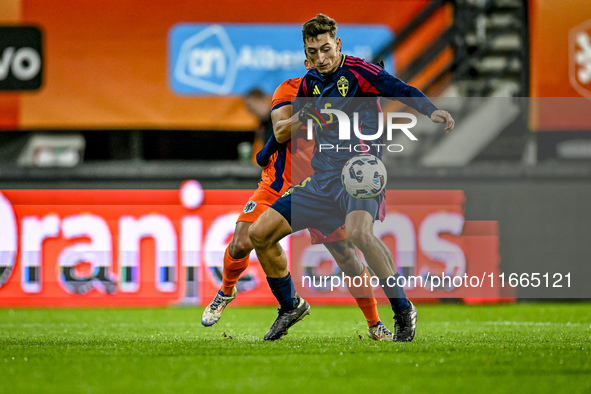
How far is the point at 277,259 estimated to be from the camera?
5270 mm

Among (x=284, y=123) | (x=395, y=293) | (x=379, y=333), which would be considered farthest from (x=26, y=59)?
(x=395, y=293)

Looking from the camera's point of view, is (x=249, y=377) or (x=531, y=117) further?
(x=531, y=117)

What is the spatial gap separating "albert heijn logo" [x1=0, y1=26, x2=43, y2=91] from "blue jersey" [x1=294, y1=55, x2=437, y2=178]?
18.6ft

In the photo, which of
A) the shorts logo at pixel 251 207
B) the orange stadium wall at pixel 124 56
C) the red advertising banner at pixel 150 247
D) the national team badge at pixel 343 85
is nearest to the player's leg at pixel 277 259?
the shorts logo at pixel 251 207

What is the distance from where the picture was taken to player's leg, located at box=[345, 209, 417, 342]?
494 cm

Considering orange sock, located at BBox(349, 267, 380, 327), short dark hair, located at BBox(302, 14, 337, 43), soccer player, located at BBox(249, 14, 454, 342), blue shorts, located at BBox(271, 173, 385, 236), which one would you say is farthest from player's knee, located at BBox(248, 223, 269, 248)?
short dark hair, located at BBox(302, 14, 337, 43)

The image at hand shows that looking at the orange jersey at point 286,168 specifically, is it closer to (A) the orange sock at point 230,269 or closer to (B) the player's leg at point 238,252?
(B) the player's leg at point 238,252

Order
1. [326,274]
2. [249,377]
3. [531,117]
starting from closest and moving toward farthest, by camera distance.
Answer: [249,377]
[326,274]
[531,117]

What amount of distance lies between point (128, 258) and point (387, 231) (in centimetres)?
264

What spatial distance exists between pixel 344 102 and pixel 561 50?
5.47 m

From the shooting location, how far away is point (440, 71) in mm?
10016

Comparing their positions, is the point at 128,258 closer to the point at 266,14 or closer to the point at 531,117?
the point at 266,14

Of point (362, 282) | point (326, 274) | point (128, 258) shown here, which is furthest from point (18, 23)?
point (362, 282)

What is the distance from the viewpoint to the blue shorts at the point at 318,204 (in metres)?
5.10
